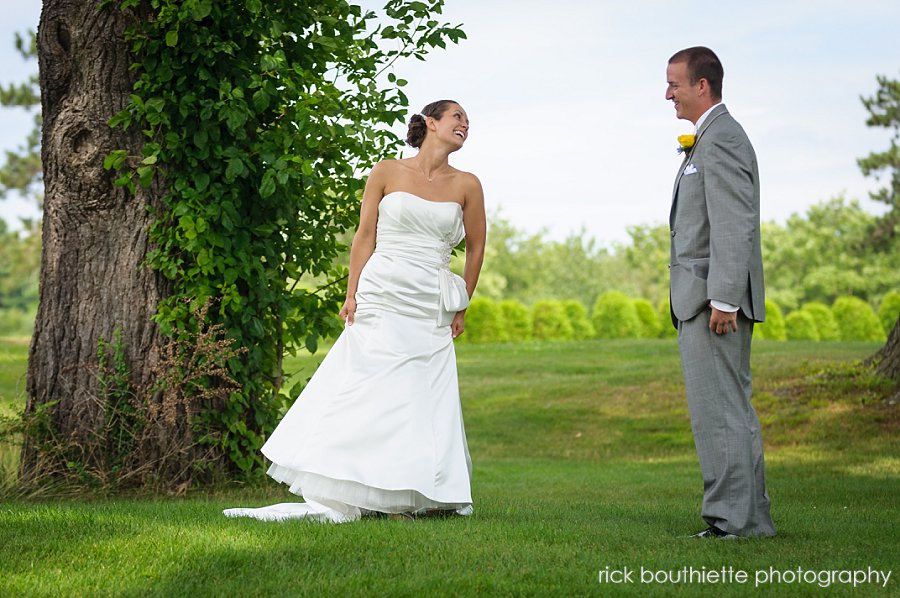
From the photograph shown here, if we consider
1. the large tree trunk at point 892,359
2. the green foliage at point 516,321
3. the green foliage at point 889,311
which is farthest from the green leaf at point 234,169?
the green foliage at point 889,311

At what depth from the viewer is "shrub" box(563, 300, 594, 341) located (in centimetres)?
3653

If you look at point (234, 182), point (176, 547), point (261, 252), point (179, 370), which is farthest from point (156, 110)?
point (176, 547)

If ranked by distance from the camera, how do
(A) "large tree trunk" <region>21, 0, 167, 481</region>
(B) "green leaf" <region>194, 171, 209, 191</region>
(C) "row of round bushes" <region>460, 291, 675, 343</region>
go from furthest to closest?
(C) "row of round bushes" <region>460, 291, 675, 343</region>
(A) "large tree trunk" <region>21, 0, 167, 481</region>
(B) "green leaf" <region>194, 171, 209, 191</region>

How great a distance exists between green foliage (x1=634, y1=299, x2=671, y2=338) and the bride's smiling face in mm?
31693

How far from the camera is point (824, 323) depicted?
126ft

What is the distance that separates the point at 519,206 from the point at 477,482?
161ft

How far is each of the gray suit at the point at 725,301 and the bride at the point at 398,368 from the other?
1.51m

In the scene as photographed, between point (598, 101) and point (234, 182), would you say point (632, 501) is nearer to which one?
point (234, 182)

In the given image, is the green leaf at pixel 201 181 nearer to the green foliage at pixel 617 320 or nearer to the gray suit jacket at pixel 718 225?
the gray suit jacket at pixel 718 225

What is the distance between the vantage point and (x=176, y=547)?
4359mm

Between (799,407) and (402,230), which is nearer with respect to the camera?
(402,230)

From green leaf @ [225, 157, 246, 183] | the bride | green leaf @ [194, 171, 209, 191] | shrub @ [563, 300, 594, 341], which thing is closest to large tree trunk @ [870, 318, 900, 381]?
the bride

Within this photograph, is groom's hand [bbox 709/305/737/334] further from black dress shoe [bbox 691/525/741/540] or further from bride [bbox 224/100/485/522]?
bride [bbox 224/100/485/522]

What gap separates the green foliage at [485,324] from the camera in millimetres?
34250
